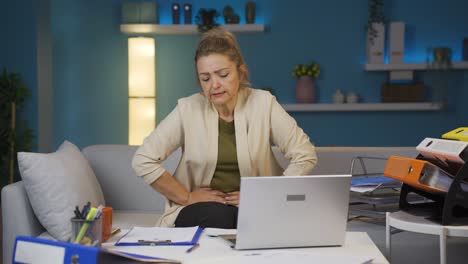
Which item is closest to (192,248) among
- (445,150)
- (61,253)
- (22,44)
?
(61,253)

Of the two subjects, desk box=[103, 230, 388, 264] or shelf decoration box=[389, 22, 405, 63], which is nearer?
desk box=[103, 230, 388, 264]

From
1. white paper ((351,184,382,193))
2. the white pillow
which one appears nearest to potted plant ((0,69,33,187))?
the white pillow

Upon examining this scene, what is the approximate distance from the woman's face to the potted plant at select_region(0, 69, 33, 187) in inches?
123

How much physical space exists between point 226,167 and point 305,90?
3.99 meters

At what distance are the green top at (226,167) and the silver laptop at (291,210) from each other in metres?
0.98

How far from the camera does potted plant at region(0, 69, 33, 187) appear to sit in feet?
17.8

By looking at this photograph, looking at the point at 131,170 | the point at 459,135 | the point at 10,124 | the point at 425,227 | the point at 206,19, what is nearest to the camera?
the point at 425,227

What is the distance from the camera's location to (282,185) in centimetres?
174

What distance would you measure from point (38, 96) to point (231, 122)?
3.26 meters

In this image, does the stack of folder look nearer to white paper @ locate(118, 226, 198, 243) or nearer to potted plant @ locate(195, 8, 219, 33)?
white paper @ locate(118, 226, 198, 243)

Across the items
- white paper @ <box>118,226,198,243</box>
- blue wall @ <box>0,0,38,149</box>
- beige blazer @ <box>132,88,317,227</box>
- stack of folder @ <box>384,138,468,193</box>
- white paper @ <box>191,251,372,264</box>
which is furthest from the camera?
blue wall @ <box>0,0,38,149</box>

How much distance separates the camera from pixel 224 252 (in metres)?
1.80

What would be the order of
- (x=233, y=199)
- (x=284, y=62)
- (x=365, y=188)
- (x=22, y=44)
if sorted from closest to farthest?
1. (x=365, y=188)
2. (x=233, y=199)
3. (x=22, y=44)
4. (x=284, y=62)

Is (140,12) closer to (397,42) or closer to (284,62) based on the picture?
(284,62)
